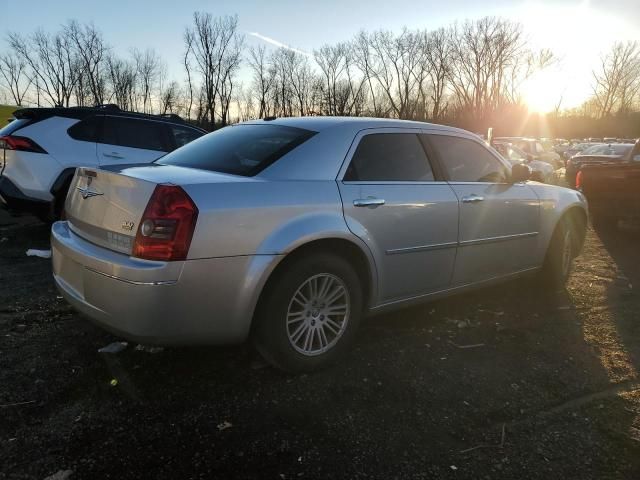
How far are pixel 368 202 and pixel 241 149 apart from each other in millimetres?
947

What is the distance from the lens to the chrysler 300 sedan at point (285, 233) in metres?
2.61

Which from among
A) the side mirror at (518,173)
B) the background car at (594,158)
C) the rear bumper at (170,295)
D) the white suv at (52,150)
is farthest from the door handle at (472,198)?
the background car at (594,158)

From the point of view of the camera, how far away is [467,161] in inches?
167

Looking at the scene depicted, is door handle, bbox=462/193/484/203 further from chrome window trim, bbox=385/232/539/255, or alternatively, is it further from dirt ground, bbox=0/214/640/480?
dirt ground, bbox=0/214/640/480

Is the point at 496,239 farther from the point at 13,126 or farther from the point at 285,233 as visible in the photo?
the point at 13,126

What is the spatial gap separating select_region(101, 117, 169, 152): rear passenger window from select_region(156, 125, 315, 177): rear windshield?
3.59 meters

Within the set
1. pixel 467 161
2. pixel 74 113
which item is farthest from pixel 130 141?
pixel 467 161

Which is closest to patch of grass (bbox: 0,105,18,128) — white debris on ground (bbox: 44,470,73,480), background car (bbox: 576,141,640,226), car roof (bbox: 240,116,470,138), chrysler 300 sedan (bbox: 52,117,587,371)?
background car (bbox: 576,141,640,226)

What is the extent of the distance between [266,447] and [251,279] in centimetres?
85

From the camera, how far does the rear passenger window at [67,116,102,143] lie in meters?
6.48

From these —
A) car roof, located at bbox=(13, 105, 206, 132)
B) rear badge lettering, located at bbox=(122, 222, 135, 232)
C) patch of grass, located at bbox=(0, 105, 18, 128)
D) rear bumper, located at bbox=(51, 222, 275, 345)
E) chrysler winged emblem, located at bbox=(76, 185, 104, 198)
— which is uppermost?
patch of grass, located at bbox=(0, 105, 18, 128)

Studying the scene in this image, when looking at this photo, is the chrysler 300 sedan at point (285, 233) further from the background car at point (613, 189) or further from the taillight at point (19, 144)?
the background car at point (613, 189)

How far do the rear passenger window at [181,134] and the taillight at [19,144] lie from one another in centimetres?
197

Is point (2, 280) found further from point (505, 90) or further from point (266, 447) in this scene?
point (505, 90)
